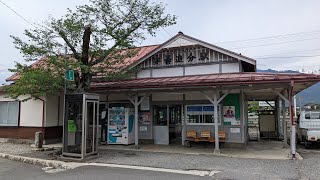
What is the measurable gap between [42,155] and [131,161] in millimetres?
4147

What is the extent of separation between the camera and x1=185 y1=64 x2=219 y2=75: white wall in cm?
1458

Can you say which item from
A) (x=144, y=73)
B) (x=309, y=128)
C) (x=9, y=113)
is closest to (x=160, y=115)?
(x=144, y=73)

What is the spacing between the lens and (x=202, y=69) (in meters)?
14.8

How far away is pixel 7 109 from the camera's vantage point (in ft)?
57.5

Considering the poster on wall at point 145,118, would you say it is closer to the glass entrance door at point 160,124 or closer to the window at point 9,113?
the glass entrance door at point 160,124

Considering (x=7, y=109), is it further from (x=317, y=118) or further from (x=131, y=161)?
(x=317, y=118)

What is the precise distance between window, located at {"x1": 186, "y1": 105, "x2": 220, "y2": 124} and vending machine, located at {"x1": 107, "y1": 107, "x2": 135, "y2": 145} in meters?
2.91

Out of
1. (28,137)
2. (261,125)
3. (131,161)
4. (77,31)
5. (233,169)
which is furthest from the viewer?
(261,125)

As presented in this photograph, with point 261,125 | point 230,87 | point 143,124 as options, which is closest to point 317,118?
point 261,125

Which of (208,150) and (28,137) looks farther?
(28,137)

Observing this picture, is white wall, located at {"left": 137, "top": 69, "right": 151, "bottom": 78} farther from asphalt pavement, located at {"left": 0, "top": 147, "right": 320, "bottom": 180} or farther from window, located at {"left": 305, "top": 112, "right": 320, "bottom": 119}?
window, located at {"left": 305, "top": 112, "right": 320, "bottom": 119}

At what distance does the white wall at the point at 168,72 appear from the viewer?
15301mm

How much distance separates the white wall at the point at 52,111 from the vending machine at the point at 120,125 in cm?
356

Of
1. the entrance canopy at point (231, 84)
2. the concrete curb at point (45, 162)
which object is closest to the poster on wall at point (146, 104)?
the entrance canopy at point (231, 84)
